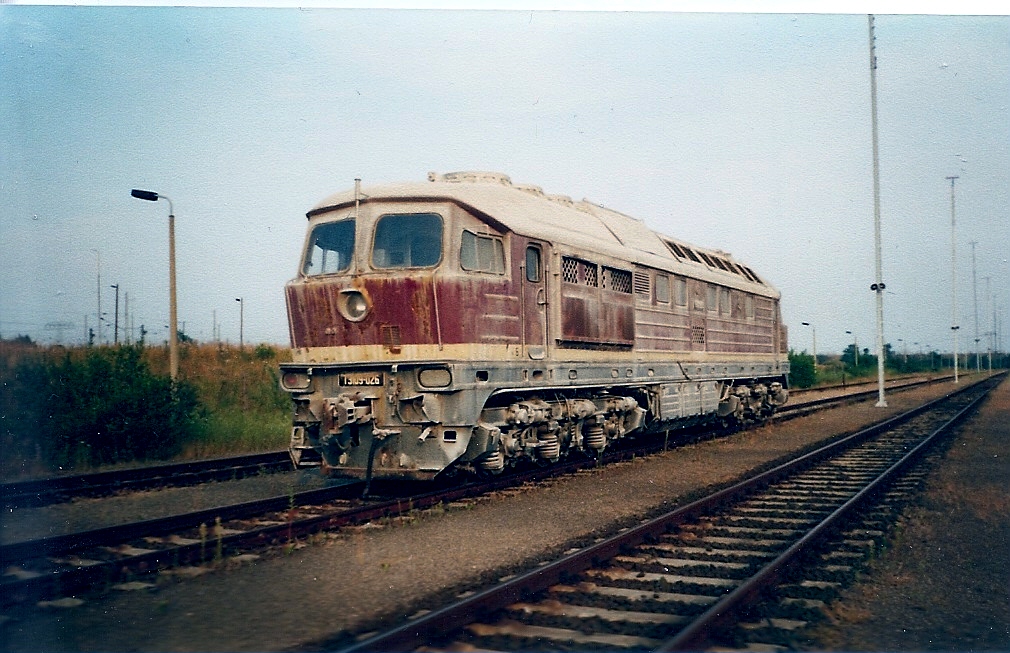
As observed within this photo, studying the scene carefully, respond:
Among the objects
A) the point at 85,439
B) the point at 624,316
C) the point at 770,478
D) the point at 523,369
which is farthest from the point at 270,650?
the point at 85,439

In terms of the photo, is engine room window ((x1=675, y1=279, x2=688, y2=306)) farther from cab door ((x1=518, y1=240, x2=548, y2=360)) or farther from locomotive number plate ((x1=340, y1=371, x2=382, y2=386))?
locomotive number plate ((x1=340, y1=371, x2=382, y2=386))

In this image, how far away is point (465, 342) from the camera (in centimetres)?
902

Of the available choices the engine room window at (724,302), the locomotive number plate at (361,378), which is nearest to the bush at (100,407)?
the locomotive number plate at (361,378)

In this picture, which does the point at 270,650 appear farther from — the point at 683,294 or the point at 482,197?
the point at 683,294

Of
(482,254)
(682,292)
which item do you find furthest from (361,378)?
(682,292)

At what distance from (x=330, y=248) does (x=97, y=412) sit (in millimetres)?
6189

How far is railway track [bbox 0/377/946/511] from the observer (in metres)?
9.81

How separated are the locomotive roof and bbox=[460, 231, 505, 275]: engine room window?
28 centimetres

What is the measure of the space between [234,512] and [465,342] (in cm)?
313

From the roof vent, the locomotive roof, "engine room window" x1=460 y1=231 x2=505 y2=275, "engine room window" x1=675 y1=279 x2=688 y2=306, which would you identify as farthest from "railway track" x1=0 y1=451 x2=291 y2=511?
"engine room window" x1=675 y1=279 x2=688 y2=306

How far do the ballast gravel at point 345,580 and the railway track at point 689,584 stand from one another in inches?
20.5

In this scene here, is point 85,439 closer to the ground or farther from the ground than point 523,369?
closer to the ground

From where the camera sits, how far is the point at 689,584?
19.6 ft

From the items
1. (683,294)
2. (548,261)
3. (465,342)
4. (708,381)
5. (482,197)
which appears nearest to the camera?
(465,342)
